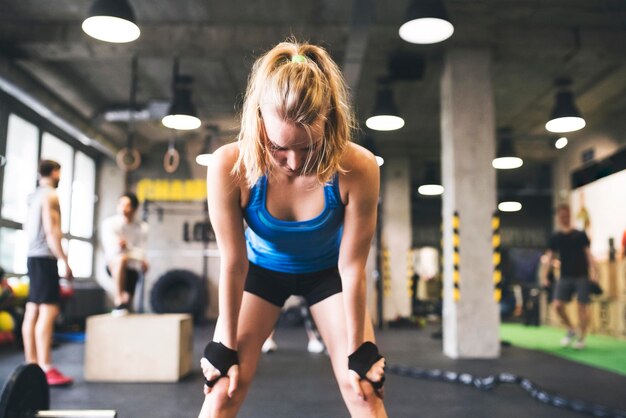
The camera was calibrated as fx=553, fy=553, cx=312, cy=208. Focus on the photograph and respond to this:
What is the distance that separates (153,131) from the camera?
10289 millimetres

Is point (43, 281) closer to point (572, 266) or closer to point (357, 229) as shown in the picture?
point (357, 229)

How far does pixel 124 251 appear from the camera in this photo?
496 cm

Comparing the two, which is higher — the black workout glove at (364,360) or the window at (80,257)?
the window at (80,257)

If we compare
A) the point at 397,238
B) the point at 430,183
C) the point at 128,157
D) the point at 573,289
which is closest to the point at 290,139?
the point at 128,157

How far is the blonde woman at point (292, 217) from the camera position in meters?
1.19

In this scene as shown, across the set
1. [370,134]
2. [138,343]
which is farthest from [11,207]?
[370,134]

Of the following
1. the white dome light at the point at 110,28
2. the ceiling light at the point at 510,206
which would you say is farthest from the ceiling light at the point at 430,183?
the white dome light at the point at 110,28

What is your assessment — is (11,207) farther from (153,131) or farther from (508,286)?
(508,286)

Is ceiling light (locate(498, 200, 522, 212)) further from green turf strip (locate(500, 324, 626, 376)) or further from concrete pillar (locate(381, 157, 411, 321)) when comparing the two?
green turf strip (locate(500, 324, 626, 376))

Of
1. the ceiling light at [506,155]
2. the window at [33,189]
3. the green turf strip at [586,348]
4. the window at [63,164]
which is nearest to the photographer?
the green turf strip at [586,348]

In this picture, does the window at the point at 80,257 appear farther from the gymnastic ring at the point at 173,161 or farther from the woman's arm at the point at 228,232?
the woman's arm at the point at 228,232

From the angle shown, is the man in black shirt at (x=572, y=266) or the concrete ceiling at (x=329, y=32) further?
the man in black shirt at (x=572, y=266)

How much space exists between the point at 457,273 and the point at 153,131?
6.95 meters

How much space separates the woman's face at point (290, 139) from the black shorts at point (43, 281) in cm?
291
